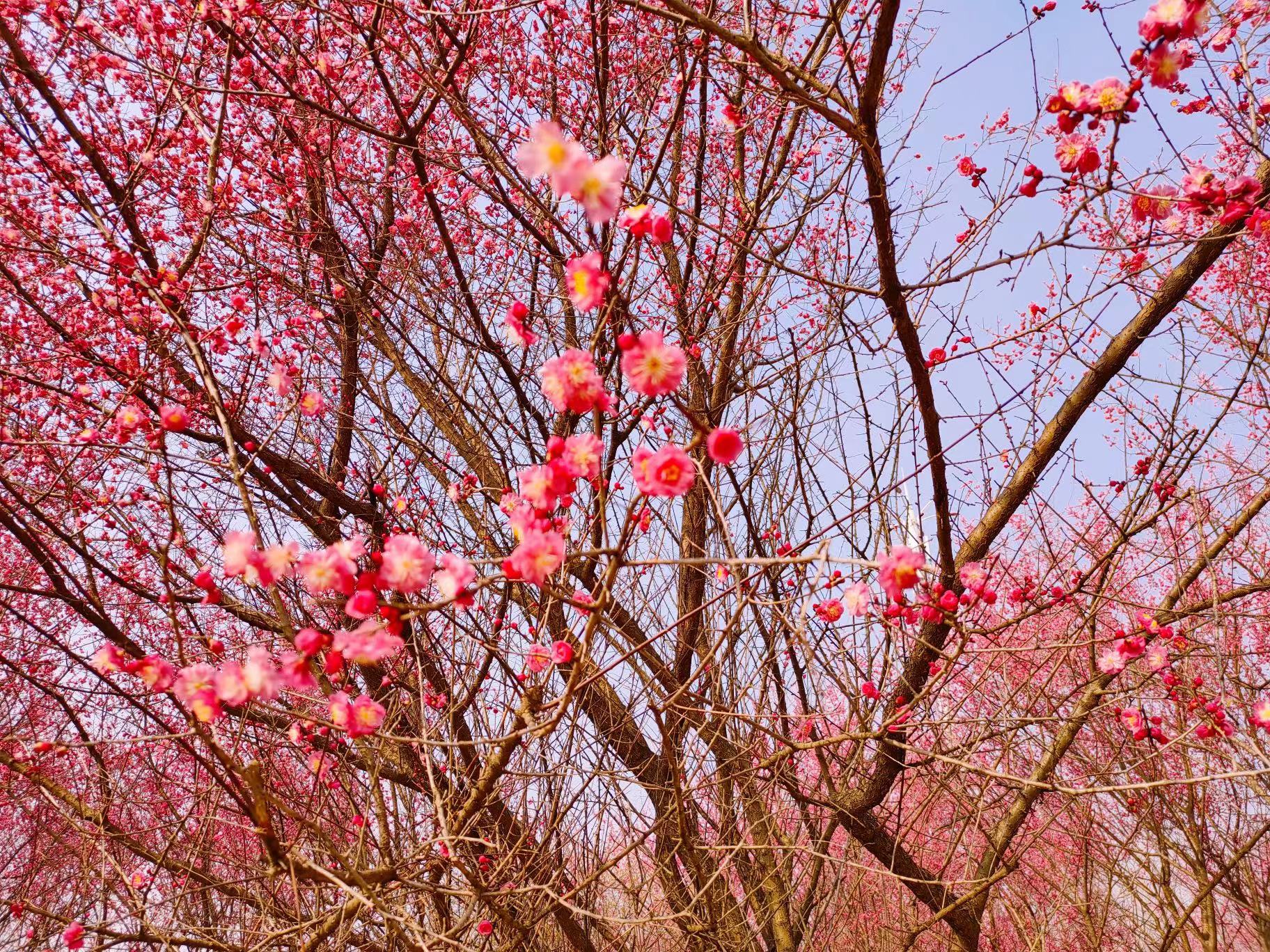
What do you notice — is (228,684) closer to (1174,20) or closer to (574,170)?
(574,170)

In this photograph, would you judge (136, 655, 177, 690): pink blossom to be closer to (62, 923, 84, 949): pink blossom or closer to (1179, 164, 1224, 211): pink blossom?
(62, 923, 84, 949): pink blossom

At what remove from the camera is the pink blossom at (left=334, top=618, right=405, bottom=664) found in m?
1.38

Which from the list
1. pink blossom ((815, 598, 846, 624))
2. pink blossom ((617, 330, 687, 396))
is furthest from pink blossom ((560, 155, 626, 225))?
pink blossom ((815, 598, 846, 624))

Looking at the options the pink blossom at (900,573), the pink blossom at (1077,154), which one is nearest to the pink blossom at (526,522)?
the pink blossom at (900,573)

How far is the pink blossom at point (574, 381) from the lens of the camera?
1446 mm

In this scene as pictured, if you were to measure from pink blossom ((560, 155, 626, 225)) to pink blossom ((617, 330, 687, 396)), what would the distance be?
240 millimetres

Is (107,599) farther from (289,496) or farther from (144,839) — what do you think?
(289,496)

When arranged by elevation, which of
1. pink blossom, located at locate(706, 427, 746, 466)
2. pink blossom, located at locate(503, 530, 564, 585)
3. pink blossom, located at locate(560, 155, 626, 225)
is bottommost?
pink blossom, located at locate(503, 530, 564, 585)

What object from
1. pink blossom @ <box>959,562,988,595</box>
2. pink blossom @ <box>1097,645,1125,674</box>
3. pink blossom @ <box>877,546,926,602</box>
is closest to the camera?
pink blossom @ <box>877,546,926,602</box>

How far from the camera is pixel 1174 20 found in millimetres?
1675

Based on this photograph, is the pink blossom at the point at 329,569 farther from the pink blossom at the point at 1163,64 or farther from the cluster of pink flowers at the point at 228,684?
the pink blossom at the point at 1163,64

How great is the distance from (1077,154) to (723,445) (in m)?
1.54

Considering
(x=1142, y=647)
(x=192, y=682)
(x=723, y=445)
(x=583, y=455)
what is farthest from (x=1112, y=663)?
(x=192, y=682)

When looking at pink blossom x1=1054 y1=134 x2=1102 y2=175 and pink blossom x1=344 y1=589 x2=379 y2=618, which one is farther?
pink blossom x1=1054 y1=134 x2=1102 y2=175
